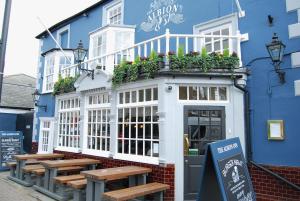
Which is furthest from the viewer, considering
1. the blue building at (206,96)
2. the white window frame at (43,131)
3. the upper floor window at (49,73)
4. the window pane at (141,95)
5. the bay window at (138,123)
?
the upper floor window at (49,73)

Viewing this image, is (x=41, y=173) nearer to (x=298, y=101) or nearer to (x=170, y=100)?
(x=170, y=100)

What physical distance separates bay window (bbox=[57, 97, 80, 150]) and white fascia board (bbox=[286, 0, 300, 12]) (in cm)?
731

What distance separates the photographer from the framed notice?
6.19 m

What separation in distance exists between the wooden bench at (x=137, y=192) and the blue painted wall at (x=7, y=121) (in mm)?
13433

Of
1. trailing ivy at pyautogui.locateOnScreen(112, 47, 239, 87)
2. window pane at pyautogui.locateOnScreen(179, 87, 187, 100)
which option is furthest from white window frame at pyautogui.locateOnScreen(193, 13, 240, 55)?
window pane at pyautogui.locateOnScreen(179, 87, 187, 100)

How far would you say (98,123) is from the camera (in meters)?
9.03

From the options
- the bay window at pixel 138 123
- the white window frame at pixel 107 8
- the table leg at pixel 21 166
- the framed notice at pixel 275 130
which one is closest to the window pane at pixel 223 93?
the framed notice at pixel 275 130

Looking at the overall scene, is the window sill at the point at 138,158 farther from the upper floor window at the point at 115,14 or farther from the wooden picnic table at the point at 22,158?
the upper floor window at the point at 115,14

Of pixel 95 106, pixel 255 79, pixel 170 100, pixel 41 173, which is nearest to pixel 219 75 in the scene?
pixel 255 79

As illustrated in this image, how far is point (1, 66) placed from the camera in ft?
14.4

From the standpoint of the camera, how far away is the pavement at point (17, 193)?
7.26 meters

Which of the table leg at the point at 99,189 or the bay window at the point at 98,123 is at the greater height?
the bay window at the point at 98,123

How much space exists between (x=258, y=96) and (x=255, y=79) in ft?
1.43

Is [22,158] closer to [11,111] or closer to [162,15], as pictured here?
[162,15]
